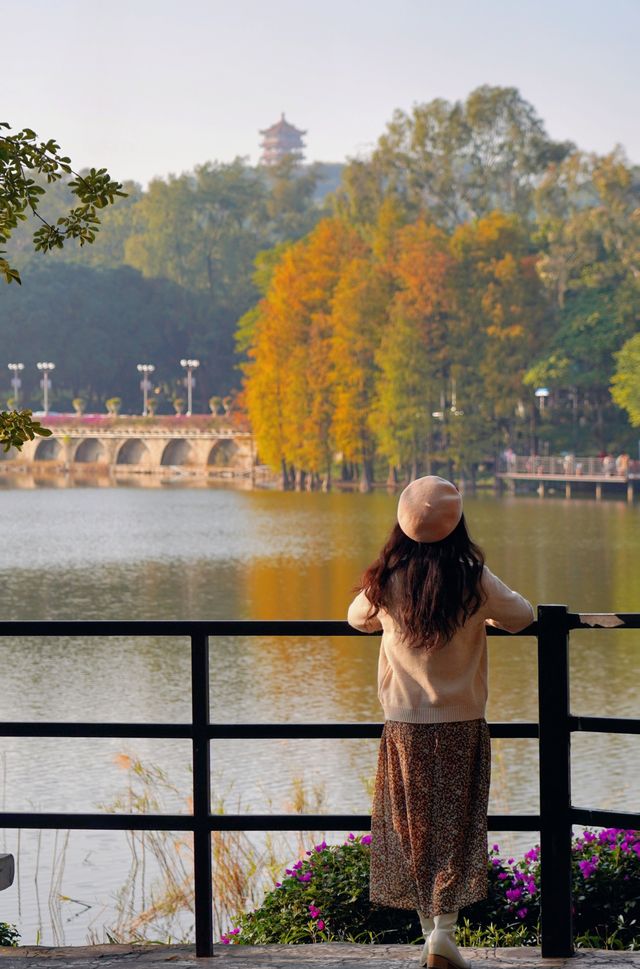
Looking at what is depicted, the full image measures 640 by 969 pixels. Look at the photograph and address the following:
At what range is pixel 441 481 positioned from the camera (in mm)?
4027

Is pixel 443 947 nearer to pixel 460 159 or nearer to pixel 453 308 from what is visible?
pixel 453 308

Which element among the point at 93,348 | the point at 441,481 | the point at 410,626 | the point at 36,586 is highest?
the point at 93,348

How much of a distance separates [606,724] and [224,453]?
89340 mm

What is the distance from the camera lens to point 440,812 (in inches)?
158

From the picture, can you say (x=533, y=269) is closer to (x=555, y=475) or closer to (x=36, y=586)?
(x=555, y=475)

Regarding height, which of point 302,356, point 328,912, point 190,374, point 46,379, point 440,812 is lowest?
point 328,912

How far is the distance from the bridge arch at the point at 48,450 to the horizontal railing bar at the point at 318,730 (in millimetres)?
99108

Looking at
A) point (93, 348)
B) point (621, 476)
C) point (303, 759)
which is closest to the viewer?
point (303, 759)

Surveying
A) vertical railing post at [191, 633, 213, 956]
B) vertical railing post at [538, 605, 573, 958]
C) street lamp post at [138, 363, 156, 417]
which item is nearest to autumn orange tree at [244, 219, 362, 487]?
street lamp post at [138, 363, 156, 417]

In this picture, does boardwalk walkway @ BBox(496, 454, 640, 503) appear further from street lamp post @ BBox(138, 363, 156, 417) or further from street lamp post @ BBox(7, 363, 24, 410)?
street lamp post @ BBox(7, 363, 24, 410)

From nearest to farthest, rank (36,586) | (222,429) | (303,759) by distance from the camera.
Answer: (303,759) < (36,586) < (222,429)

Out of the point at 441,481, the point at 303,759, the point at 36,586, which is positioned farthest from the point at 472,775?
the point at 36,586

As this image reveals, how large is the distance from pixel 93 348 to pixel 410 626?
3906 inches

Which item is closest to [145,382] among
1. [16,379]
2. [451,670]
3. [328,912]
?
[16,379]
